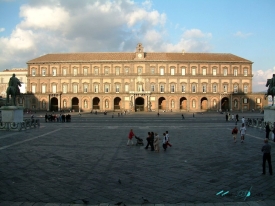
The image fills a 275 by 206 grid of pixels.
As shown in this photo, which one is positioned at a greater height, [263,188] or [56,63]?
[56,63]

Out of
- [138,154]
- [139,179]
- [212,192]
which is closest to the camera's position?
[212,192]

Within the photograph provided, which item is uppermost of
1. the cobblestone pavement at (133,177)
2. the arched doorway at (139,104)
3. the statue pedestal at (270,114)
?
the arched doorway at (139,104)

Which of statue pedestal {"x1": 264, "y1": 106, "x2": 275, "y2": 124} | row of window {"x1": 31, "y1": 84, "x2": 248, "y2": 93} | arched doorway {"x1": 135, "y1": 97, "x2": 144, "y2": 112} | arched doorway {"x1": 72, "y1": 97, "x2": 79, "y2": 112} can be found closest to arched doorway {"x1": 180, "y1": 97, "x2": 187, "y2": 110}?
row of window {"x1": 31, "y1": 84, "x2": 248, "y2": 93}

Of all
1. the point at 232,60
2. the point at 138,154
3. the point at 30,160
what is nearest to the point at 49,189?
the point at 30,160

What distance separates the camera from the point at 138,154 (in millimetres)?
12797

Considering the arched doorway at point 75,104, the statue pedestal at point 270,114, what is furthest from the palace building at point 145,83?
the statue pedestal at point 270,114

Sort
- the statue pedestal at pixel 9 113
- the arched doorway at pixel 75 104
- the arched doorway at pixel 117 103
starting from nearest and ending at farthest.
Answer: the statue pedestal at pixel 9 113 → the arched doorway at pixel 75 104 → the arched doorway at pixel 117 103

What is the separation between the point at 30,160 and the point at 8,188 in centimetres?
376

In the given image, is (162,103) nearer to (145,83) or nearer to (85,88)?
(145,83)

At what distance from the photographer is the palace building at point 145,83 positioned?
62.7 meters

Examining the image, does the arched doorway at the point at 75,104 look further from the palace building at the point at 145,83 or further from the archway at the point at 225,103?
the archway at the point at 225,103

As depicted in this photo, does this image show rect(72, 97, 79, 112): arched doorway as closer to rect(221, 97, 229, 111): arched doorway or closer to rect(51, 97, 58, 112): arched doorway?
rect(51, 97, 58, 112): arched doorway

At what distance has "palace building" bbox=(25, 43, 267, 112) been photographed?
206 feet

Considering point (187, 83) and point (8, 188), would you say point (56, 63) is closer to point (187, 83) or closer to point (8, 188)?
point (187, 83)
